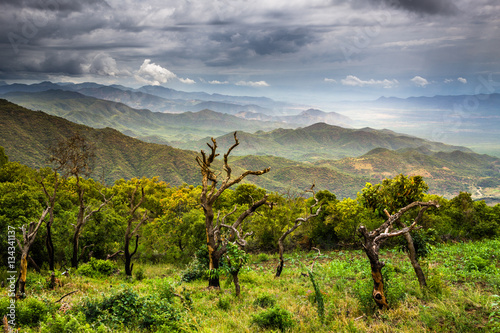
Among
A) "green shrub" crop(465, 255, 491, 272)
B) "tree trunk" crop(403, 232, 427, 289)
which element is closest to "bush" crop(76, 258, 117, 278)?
"tree trunk" crop(403, 232, 427, 289)

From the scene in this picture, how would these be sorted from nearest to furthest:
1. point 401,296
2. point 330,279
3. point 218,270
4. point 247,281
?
1. point 401,296
2. point 218,270
3. point 330,279
4. point 247,281

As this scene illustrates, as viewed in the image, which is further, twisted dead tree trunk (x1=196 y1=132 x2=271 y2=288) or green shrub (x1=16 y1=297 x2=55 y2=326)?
twisted dead tree trunk (x1=196 y1=132 x2=271 y2=288)

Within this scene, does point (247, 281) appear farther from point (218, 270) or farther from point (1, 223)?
point (1, 223)

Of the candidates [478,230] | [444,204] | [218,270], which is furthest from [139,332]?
[444,204]

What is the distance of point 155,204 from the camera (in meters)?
53.0

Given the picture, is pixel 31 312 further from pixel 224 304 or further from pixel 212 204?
pixel 212 204

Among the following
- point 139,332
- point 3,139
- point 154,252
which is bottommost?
point 154,252

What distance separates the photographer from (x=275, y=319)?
8930mm

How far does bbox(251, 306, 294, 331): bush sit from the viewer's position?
893 centimetres

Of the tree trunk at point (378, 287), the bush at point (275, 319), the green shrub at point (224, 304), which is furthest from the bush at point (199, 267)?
the tree trunk at point (378, 287)

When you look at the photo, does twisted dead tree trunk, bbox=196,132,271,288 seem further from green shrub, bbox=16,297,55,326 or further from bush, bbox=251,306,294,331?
green shrub, bbox=16,297,55,326

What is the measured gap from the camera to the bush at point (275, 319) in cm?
893

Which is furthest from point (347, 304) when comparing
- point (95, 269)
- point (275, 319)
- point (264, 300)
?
point (95, 269)

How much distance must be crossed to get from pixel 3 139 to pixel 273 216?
21758 cm
